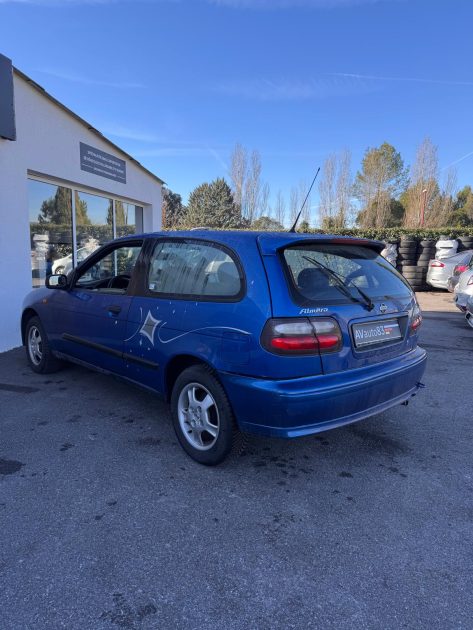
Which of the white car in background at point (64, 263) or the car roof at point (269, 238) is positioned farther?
the white car in background at point (64, 263)

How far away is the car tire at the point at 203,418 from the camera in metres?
2.87

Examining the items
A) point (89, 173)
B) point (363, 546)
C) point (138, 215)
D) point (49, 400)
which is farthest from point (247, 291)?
point (138, 215)

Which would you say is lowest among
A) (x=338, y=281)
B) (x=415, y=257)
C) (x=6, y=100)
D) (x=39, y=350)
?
(x=39, y=350)

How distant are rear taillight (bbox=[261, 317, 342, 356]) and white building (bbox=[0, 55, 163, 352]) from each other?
5019 mm

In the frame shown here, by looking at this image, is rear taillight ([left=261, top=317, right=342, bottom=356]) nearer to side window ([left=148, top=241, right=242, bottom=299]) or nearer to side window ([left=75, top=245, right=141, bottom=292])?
side window ([left=148, top=241, right=242, bottom=299])

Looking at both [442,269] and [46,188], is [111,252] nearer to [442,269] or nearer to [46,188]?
[46,188]

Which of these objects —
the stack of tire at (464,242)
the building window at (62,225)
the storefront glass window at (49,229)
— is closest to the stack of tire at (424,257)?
the stack of tire at (464,242)

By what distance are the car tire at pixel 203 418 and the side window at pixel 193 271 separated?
0.56 metres

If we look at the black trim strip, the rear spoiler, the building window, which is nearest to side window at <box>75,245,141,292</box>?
the black trim strip

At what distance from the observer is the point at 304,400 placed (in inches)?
101

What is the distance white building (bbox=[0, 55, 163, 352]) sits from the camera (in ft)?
20.1

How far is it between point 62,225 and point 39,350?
335 cm

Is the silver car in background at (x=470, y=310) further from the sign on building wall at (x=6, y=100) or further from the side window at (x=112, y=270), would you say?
the sign on building wall at (x=6, y=100)

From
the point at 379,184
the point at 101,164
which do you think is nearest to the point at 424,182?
the point at 379,184
